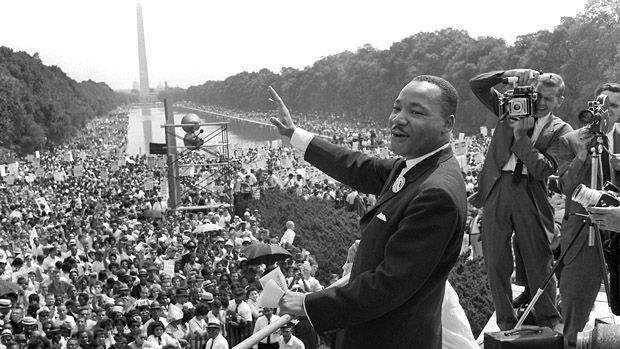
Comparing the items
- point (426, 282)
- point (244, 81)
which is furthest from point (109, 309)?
point (244, 81)

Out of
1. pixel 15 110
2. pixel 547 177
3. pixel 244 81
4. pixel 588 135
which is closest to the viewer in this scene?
pixel 588 135

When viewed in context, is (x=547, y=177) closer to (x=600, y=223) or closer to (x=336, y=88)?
(x=600, y=223)

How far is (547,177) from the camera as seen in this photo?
15.5ft

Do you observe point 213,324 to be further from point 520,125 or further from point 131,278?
point 520,125

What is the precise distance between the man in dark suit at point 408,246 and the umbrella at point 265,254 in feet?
31.0

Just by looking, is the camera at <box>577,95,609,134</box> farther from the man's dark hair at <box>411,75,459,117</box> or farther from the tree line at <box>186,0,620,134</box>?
the tree line at <box>186,0,620,134</box>

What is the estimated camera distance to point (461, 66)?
6038 centimetres

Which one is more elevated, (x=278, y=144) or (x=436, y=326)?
(x=436, y=326)

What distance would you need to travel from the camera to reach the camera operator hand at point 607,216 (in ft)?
11.2

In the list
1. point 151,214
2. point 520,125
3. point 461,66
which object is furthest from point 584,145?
point 461,66

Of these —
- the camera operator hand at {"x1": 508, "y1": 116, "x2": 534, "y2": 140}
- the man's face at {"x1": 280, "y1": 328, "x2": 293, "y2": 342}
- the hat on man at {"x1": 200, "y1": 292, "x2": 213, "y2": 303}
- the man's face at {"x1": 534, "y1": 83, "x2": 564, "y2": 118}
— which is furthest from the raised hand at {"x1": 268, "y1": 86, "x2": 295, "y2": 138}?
the hat on man at {"x1": 200, "y1": 292, "x2": 213, "y2": 303}

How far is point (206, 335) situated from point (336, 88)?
311 ft

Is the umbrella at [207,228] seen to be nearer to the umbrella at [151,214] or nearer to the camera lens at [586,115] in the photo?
the umbrella at [151,214]

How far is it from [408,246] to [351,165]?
735 mm
